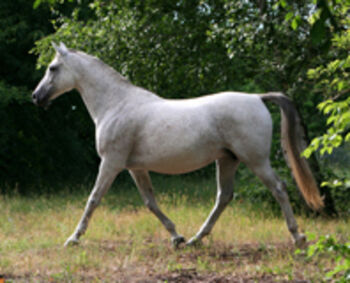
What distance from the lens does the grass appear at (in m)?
4.65

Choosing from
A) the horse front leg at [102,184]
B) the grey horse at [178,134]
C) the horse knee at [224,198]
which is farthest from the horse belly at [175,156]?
the horse knee at [224,198]

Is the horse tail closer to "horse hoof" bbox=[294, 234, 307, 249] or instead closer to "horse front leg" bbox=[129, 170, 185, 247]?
"horse hoof" bbox=[294, 234, 307, 249]

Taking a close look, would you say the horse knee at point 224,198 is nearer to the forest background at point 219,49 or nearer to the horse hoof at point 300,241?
the horse hoof at point 300,241

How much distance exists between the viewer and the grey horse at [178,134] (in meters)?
5.69

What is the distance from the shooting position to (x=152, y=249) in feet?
19.5

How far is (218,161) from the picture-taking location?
6.24 m

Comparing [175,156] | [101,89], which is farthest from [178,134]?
[101,89]

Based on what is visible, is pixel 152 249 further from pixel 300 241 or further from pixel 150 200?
pixel 300 241

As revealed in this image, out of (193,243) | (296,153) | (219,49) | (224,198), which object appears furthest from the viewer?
(219,49)

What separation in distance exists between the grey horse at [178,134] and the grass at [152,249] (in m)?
0.45

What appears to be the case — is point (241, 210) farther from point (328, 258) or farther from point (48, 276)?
point (48, 276)

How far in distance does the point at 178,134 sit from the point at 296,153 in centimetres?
143

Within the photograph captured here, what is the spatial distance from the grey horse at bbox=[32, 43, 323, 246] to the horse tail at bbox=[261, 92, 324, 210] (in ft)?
0.04

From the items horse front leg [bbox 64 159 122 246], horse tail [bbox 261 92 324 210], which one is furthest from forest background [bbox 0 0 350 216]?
horse front leg [bbox 64 159 122 246]
